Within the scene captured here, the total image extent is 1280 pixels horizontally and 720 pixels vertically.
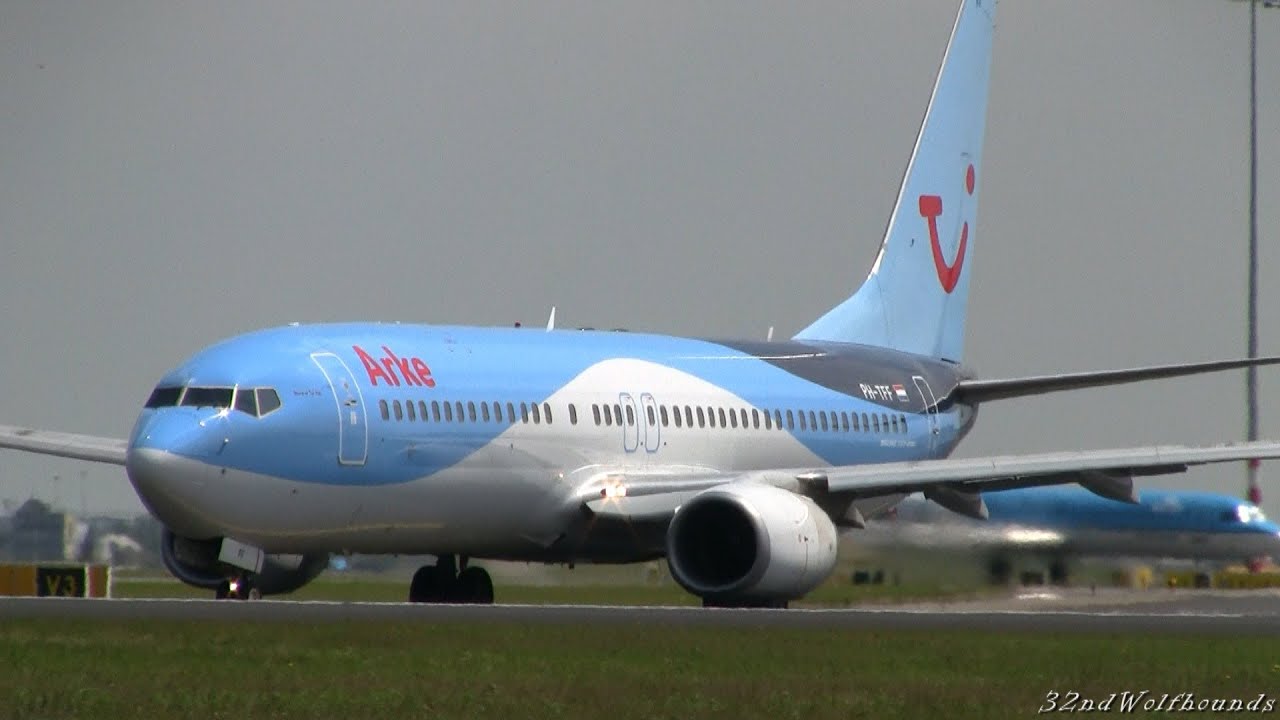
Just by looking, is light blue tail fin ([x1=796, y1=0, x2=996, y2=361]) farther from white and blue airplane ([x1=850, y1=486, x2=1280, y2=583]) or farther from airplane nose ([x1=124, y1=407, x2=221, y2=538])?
airplane nose ([x1=124, y1=407, x2=221, y2=538])

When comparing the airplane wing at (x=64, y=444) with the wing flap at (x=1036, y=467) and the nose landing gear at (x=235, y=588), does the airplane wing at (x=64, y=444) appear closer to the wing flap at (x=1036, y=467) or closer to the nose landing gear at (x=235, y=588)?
the nose landing gear at (x=235, y=588)

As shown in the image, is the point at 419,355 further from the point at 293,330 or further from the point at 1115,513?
the point at 1115,513

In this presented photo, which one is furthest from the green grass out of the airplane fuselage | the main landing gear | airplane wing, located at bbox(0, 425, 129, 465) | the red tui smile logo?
the red tui smile logo

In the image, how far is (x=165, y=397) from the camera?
3045 cm

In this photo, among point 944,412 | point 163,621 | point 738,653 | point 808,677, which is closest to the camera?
point 808,677

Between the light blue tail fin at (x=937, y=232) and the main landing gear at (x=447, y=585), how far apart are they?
8.88m

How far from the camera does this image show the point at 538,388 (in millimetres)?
34125

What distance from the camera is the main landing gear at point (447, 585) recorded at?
35.8 metres

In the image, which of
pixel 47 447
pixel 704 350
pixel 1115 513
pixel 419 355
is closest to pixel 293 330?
pixel 419 355

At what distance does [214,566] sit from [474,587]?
17.0ft

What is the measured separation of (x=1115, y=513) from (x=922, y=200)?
7.92 meters

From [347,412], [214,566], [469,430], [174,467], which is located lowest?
[214,566]

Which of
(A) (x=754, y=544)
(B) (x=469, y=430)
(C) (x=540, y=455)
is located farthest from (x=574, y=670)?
(C) (x=540, y=455)

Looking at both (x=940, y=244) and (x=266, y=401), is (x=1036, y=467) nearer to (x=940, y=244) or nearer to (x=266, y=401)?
(x=266, y=401)
